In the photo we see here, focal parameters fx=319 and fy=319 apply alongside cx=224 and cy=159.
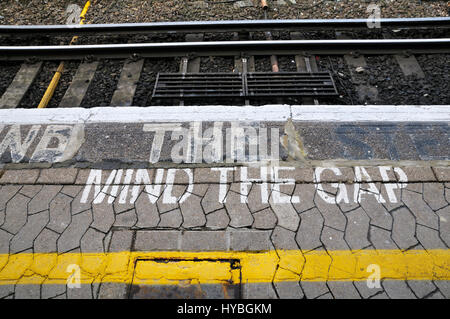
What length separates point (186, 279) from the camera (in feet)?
9.33

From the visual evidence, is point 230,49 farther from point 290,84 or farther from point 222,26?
point 290,84

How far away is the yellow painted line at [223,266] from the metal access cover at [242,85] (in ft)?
7.83

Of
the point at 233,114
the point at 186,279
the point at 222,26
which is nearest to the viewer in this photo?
the point at 186,279

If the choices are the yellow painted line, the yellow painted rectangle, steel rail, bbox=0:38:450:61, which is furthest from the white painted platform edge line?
the yellow painted rectangle

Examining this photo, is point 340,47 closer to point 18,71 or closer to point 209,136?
point 209,136

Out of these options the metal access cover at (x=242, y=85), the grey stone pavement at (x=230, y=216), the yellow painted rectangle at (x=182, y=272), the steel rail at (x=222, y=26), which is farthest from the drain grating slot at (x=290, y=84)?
the yellow painted rectangle at (x=182, y=272)

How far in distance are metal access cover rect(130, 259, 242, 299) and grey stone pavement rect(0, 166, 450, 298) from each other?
0.09 feet

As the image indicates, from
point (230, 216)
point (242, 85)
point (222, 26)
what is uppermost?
point (222, 26)

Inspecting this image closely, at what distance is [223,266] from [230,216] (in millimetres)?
529

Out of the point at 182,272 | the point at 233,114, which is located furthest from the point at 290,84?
the point at 182,272

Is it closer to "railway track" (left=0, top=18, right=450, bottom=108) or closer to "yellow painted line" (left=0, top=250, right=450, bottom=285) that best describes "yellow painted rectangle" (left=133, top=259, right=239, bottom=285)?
"yellow painted line" (left=0, top=250, right=450, bottom=285)

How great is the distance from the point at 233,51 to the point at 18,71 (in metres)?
3.49
